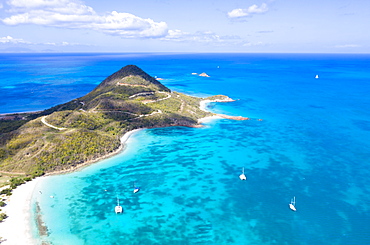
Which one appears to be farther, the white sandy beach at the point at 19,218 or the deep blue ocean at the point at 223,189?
the deep blue ocean at the point at 223,189

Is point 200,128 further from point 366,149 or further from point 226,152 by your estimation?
point 366,149

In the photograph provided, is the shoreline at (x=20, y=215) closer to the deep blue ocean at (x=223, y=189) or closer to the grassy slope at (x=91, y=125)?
the deep blue ocean at (x=223, y=189)

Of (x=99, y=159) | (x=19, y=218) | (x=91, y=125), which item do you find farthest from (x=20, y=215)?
(x=91, y=125)

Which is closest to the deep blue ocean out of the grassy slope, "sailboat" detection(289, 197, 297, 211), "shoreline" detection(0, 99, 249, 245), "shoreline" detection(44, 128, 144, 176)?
"sailboat" detection(289, 197, 297, 211)

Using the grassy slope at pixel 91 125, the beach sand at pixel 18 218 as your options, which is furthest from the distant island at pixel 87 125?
the beach sand at pixel 18 218

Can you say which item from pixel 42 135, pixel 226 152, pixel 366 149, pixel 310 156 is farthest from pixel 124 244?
pixel 366 149

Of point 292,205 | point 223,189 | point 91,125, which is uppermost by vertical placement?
point 91,125

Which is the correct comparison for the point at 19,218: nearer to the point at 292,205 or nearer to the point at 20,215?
the point at 20,215
